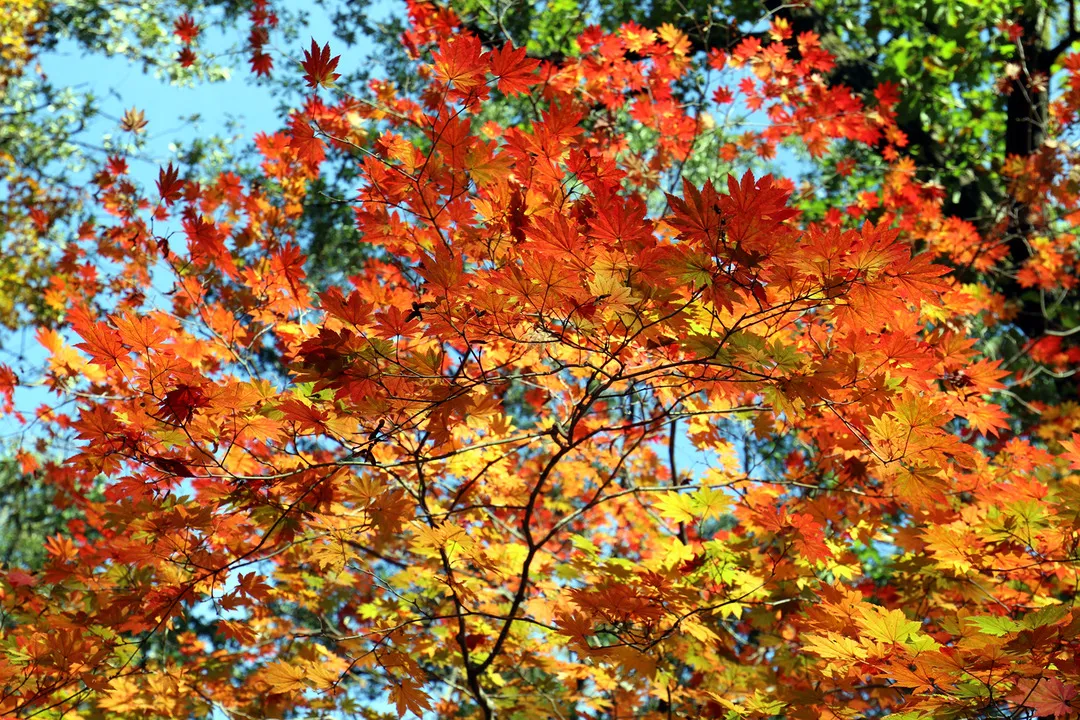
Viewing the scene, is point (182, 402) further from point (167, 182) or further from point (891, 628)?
point (891, 628)

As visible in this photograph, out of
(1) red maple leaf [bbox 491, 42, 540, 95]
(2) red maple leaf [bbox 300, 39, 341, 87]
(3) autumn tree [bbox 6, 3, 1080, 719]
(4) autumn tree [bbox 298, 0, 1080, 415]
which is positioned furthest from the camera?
(4) autumn tree [bbox 298, 0, 1080, 415]

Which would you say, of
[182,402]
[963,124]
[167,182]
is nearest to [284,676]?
[182,402]

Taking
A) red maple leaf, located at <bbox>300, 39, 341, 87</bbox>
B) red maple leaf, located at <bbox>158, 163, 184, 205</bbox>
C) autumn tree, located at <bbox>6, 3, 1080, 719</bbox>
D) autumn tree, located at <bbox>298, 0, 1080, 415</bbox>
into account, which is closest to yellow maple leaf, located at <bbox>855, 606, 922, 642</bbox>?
autumn tree, located at <bbox>6, 3, 1080, 719</bbox>

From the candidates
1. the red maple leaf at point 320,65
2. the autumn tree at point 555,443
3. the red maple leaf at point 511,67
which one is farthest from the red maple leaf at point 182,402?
the red maple leaf at point 511,67

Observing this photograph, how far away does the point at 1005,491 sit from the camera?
3.37 metres

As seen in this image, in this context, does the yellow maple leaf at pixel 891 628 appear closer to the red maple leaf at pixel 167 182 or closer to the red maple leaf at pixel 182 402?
the red maple leaf at pixel 182 402

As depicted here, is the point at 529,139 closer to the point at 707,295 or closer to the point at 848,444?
the point at 707,295

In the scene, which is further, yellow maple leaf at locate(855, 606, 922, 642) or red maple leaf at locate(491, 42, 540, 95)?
red maple leaf at locate(491, 42, 540, 95)

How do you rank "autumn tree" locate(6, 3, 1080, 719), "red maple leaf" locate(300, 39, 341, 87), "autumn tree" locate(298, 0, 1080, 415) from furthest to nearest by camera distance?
"autumn tree" locate(298, 0, 1080, 415)
"red maple leaf" locate(300, 39, 341, 87)
"autumn tree" locate(6, 3, 1080, 719)

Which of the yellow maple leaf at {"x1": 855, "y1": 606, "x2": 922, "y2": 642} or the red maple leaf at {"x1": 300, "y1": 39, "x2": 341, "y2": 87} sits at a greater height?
the red maple leaf at {"x1": 300, "y1": 39, "x2": 341, "y2": 87}

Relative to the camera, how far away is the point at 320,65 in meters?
2.64

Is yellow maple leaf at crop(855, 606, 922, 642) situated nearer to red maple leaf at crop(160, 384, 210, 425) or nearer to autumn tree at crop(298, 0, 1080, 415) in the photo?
red maple leaf at crop(160, 384, 210, 425)

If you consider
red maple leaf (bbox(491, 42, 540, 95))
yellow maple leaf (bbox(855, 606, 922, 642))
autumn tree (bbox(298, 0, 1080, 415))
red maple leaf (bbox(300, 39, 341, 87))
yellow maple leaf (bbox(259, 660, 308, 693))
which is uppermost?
autumn tree (bbox(298, 0, 1080, 415))

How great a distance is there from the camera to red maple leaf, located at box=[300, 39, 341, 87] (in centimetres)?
261
